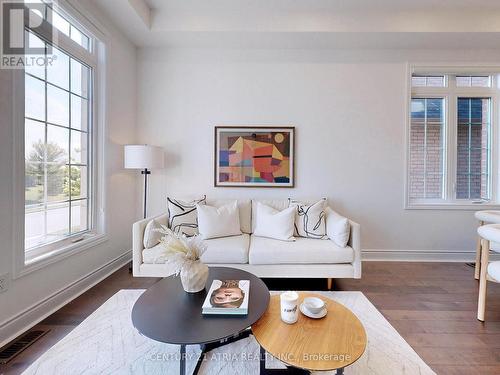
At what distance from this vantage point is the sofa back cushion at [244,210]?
2797 mm

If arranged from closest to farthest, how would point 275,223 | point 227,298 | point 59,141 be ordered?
point 227,298 → point 59,141 → point 275,223

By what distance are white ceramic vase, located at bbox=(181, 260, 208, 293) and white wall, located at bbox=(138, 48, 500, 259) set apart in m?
1.77

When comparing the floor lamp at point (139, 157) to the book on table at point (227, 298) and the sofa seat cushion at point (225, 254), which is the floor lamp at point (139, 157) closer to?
the sofa seat cushion at point (225, 254)

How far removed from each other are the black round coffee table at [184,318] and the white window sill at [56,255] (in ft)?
3.41

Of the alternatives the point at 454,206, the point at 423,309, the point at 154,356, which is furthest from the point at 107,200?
the point at 454,206

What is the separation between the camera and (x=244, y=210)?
2.83 m

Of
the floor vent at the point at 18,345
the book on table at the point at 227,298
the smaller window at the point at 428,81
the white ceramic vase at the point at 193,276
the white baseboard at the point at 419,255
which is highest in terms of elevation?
the smaller window at the point at 428,81

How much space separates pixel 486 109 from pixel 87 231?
17.2 feet

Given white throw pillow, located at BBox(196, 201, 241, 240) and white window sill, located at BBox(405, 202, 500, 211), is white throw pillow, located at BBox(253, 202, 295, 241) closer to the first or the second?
white throw pillow, located at BBox(196, 201, 241, 240)

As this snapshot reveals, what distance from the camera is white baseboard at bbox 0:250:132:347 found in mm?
1628

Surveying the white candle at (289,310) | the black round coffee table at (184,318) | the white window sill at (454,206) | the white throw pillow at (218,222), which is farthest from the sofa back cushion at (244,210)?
the white window sill at (454,206)

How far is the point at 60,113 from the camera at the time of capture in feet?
7.07

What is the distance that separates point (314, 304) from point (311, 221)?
1.31m

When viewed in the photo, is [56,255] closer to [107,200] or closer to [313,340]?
[107,200]
